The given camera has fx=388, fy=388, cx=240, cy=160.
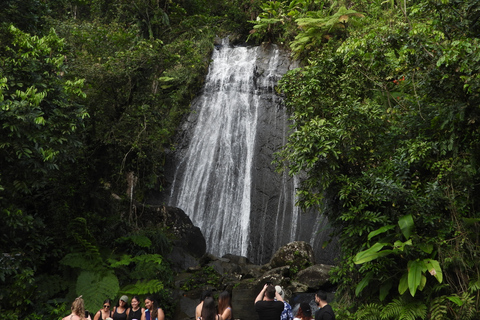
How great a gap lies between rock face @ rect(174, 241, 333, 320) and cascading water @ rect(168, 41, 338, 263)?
2.89 meters

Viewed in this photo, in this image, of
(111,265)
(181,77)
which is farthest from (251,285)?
(181,77)

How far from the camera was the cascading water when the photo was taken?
15992 mm

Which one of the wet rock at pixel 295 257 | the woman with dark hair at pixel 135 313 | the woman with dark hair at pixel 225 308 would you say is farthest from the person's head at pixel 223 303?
the wet rock at pixel 295 257

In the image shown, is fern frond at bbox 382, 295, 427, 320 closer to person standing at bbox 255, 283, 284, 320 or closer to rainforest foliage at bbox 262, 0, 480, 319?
rainforest foliage at bbox 262, 0, 480, 319

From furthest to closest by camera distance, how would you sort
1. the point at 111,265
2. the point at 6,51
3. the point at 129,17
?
the point at 129,17
the point at 111,265
the point at 6,51

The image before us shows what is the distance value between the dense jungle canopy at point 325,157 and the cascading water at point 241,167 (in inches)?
243

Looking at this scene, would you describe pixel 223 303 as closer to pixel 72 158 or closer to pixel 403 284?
pixel 403 284

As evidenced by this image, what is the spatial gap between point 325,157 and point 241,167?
1083 cm

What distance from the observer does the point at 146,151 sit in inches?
423

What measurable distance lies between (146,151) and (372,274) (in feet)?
22.0

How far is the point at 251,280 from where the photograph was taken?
1106 centimetres

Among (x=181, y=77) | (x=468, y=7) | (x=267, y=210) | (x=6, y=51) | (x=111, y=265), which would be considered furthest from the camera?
(x=181, y=77)

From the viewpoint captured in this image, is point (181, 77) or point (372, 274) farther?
point (181, 77)

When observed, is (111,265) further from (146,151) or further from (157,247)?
(146,151)
